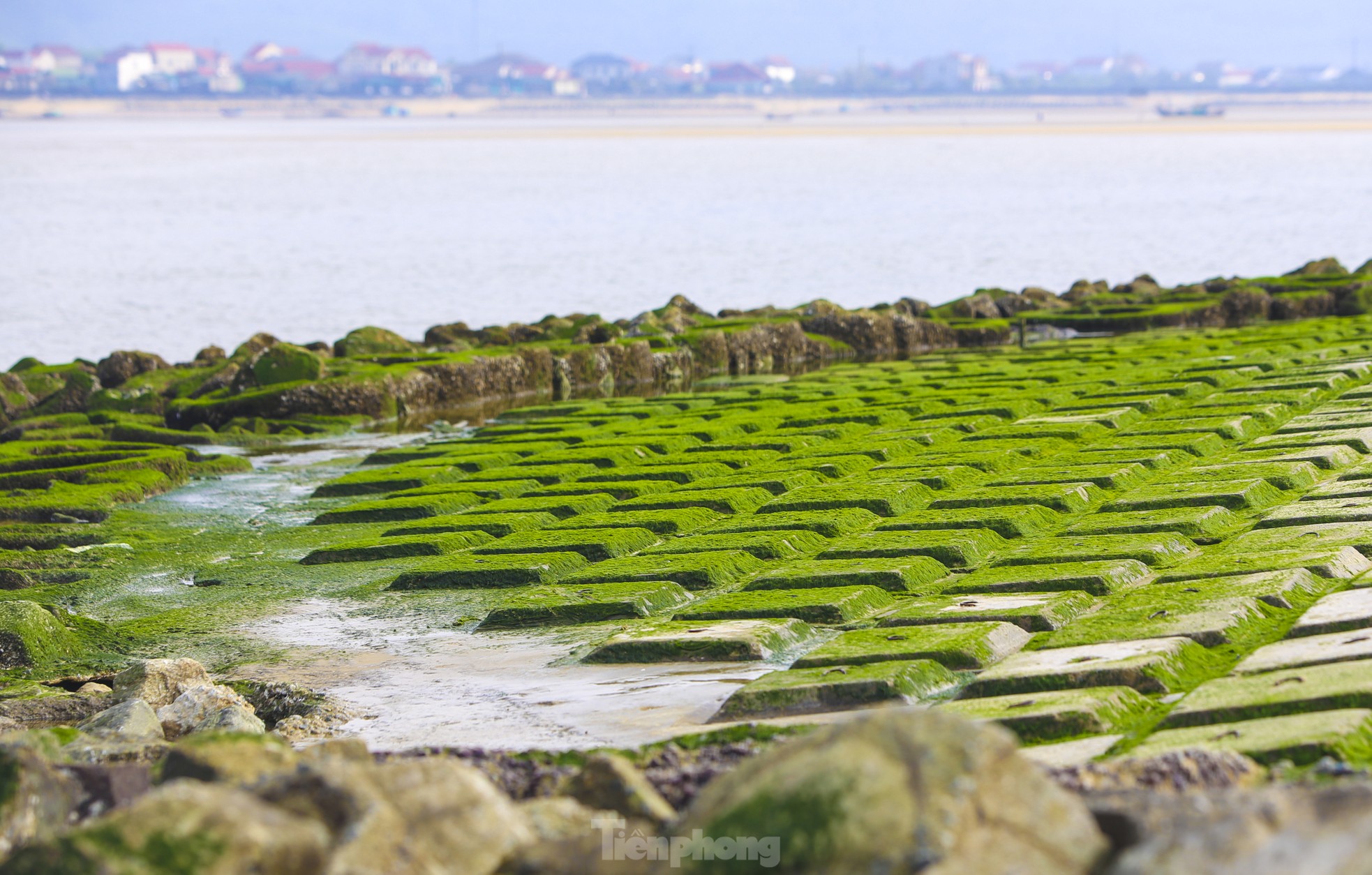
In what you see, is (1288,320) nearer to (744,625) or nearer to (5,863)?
(744,625)

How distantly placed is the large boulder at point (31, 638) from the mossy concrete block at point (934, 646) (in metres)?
5.47

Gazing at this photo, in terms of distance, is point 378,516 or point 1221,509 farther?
point 378,516

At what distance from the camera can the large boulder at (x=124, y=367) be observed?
30.6 meters

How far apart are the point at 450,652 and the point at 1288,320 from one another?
87.8 ft

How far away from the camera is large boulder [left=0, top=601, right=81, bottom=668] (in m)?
10.7

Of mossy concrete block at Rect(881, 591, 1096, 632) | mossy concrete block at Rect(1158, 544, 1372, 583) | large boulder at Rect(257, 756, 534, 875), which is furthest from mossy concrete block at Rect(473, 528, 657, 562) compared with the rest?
large boulder at Rect(257, 756, 534, 875)

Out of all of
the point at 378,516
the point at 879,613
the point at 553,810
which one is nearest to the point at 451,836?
the point at 553,810

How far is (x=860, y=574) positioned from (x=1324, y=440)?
565 cm

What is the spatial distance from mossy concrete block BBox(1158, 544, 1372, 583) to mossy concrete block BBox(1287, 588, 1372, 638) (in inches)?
29.5

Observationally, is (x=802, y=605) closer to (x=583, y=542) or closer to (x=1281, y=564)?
(x=1281, y=564)

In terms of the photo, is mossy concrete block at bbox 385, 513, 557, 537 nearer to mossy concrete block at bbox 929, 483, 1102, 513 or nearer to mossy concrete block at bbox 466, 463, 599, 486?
mossy concrete block at bbox 466, 463, 599, 486

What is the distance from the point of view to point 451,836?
490cm

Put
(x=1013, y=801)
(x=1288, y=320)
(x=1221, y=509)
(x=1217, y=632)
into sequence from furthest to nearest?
1. (x=1288, y=320)
2. (x=1221, y=509)
3. (x=1217, y=632)
4. (x=1013, y=801)

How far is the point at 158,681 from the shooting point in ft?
30.9
